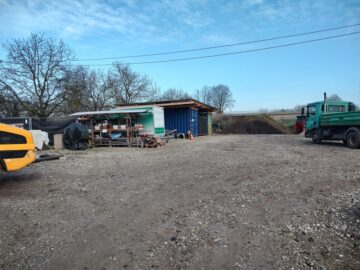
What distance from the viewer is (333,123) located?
605 inches

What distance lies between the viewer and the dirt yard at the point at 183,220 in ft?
11.2

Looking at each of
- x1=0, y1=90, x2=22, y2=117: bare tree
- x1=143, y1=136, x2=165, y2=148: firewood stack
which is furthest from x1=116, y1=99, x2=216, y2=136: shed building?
x1=0, y1=90, x2=22, y2=117: bare tree

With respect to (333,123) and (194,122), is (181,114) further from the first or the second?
(333,123)

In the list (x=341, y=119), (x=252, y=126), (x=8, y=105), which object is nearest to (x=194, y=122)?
(x=341, y=119)

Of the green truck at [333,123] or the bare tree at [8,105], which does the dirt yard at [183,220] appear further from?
the bare tree at [8,105]

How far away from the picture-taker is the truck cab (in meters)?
14.0

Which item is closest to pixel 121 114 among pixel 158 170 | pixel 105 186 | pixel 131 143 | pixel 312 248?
pixel 131 143

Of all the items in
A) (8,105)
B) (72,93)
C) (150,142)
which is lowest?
(150,142)

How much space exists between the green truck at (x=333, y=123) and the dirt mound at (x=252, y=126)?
18000 millimetres

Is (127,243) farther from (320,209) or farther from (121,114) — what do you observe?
(121,114)

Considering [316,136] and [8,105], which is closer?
[316,136]

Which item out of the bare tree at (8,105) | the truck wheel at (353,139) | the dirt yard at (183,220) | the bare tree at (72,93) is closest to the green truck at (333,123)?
the truck wheel at (353,139)

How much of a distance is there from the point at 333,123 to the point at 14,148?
49.0ft

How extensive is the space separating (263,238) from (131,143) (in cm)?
1436
